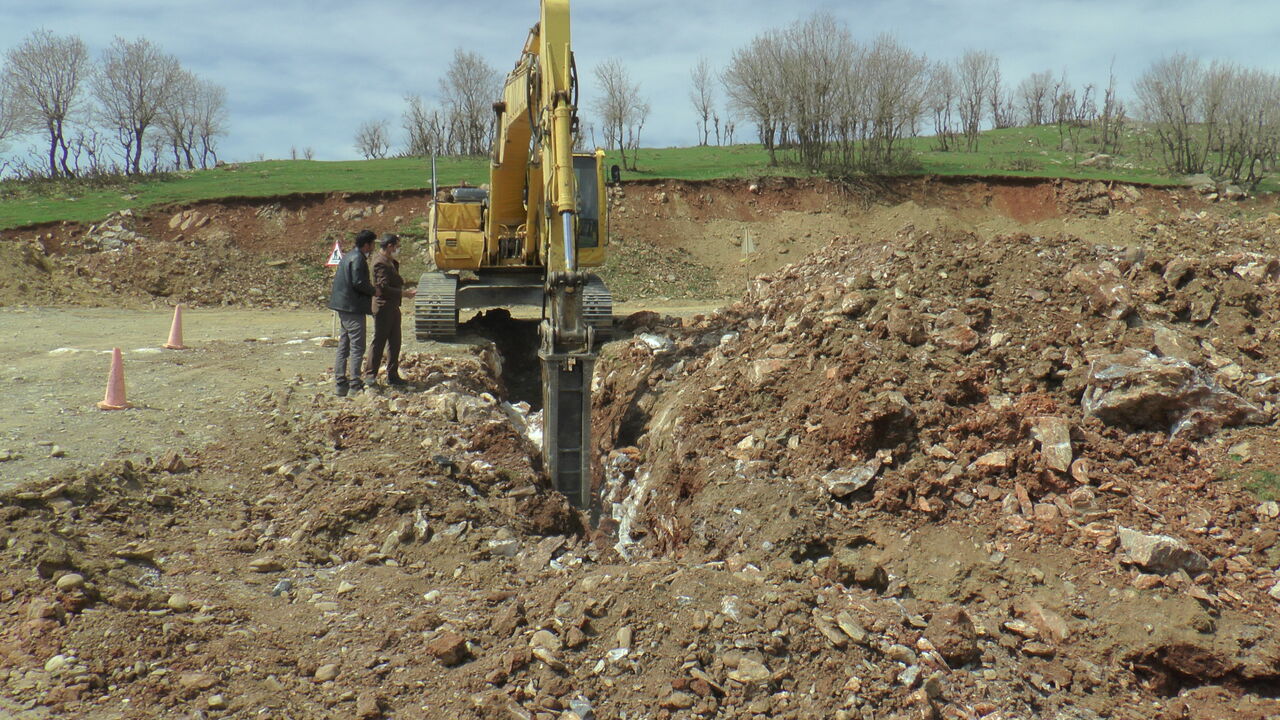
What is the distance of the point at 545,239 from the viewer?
977 cm

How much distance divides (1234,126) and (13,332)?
4168cm

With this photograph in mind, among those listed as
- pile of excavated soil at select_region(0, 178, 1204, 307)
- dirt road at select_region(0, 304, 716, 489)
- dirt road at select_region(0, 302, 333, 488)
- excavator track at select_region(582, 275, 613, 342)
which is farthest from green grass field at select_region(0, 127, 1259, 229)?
excavator track at select_region(582, 275, 613, 342)

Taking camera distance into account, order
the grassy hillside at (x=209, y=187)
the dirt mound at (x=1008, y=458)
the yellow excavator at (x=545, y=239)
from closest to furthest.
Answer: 1. the dirt mound at (x=1008, y=458)
2. the yellow excavator at (x=545, y=239)
3. the grassy hillside at (x=209, y=187)

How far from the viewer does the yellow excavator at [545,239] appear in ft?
25.6

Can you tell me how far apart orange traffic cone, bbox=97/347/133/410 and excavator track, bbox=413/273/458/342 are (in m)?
3.93

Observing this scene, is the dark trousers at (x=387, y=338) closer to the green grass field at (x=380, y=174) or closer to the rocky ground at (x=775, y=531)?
the rocky ground at (x=775, y=531)

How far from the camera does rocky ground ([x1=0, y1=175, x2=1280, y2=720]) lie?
421 centimetres

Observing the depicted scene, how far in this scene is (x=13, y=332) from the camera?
563 inches

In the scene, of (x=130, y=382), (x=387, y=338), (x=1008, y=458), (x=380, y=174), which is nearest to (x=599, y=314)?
(x=387, y=338)

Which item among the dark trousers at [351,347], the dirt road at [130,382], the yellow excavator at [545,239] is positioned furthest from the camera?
the dark trousers at [351,347]

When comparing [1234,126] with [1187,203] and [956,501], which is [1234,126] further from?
[956,501]

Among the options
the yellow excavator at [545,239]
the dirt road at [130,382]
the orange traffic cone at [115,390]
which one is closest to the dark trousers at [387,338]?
the dirt road at [130,382]

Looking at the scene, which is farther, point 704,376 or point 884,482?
point 704,376

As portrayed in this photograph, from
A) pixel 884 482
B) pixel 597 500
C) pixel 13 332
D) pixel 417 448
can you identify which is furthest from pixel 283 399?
pixel 13 332
